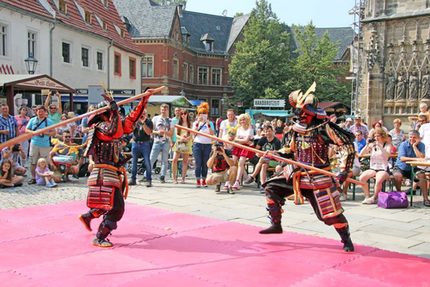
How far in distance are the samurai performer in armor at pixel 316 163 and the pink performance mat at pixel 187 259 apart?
496 millimetres

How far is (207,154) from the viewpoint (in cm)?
1141

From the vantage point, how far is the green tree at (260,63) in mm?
48969

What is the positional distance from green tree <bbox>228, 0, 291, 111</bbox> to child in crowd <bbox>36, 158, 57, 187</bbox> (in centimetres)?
3876

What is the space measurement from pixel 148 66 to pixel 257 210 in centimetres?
4162

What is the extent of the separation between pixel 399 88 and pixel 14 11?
17212 millimetres

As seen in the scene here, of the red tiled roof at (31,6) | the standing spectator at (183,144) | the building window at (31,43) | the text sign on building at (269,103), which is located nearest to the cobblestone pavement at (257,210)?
the standing spectator at (183,144)

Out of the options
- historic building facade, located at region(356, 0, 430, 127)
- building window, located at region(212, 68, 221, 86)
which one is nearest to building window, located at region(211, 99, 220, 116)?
building window, located at region(212, 68, 221, 86)

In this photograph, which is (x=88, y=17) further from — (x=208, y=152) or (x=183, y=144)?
(x=208, y=152)

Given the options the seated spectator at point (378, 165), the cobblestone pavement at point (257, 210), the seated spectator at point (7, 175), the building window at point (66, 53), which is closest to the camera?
the cobblestone pavement at point (257, 210)

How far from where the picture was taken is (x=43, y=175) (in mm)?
11133

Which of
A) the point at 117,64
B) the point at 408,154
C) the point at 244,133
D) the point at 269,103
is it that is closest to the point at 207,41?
the point at 269,103

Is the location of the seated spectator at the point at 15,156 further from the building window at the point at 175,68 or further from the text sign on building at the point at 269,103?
the building window at the point at 175,68

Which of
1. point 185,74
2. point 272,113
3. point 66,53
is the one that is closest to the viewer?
point 66,53

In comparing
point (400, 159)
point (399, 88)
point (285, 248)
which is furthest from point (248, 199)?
point (399, 88)
